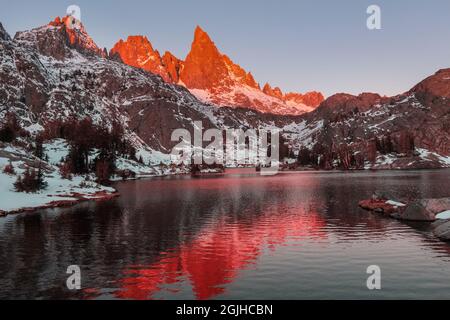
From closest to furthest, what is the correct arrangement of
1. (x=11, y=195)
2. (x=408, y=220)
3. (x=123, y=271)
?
(x=123, y=271) → (x=408, y=220) → (x=11, y=195)

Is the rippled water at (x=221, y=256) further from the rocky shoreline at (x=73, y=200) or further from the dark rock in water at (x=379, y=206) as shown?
the rocky shoreline at (x=73, y=200)

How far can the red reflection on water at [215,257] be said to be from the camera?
28.0 meters

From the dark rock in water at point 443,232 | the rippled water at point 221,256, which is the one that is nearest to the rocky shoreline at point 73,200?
the rippled water at point 221,256

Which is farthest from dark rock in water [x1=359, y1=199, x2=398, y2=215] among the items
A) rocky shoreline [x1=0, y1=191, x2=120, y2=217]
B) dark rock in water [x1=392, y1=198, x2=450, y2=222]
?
rocky shoreline [x1=0, y1=191, x2=120, y2=217]

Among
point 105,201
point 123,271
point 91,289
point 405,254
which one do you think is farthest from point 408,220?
point 105,201

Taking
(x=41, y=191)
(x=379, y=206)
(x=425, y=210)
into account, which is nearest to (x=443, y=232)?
(x=425, y=210)

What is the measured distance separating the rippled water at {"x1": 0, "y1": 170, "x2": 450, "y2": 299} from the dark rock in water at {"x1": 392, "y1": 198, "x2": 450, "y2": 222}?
2892 mm

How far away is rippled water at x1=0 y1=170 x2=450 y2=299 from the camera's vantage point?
27.3 meters

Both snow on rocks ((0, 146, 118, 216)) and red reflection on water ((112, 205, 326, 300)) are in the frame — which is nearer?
red reflection on water ((112, 205, 326, 300))

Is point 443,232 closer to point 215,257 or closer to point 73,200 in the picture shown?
point 215,257

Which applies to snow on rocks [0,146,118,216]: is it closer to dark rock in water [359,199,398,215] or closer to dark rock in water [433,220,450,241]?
dark rock in water [359,199,398,215]
